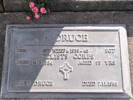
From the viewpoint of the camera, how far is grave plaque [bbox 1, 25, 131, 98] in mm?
3461

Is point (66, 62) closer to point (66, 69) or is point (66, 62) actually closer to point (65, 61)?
point (65, 61)

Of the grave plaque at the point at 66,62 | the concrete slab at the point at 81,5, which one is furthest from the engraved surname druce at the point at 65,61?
the concrete slab at the point at 81,5

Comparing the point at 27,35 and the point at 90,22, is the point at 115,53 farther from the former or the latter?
the point at 27,35

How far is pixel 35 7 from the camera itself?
3529mm

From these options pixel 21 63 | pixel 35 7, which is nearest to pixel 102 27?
pixel 35 7

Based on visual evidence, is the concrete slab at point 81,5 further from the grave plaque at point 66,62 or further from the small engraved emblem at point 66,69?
the small engraved emblem at point 66,69

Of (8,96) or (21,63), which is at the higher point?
(21,63)

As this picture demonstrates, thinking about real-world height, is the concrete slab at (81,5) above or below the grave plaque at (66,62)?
above

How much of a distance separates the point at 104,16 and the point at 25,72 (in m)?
2.04

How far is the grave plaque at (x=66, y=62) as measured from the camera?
346 centimetres

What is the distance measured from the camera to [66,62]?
3.60m

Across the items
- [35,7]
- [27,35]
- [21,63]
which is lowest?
[21,63]

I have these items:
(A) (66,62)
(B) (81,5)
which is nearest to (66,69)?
(A) (66,62)

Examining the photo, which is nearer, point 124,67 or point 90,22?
point 124,67
